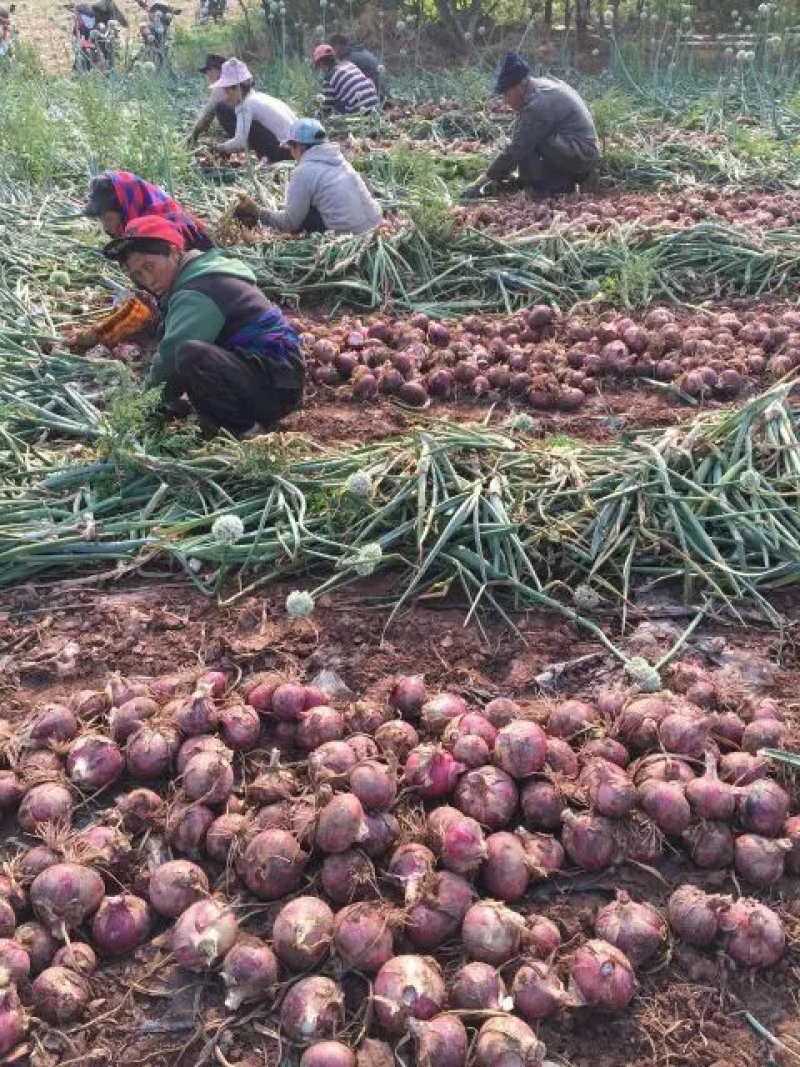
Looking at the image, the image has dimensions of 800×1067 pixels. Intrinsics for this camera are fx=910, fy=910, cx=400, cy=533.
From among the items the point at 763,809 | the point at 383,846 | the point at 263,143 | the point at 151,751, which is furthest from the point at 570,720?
the point at 263,143

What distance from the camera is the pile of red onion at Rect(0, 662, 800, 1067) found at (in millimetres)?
1710

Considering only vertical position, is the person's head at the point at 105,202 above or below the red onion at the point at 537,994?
above

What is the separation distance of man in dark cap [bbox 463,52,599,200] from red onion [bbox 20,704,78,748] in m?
5.69

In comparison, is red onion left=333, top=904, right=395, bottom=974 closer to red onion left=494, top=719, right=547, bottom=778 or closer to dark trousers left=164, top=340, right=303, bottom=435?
red onion left=494, top=719, right=547, bottom=778

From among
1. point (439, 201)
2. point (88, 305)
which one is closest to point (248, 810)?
point (88, 305)

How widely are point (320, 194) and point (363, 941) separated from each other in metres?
4.95

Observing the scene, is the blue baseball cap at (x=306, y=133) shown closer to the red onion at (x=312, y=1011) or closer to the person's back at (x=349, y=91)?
the person's back at (x=349, y=91)

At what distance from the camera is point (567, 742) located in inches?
87.4

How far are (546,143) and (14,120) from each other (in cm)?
405

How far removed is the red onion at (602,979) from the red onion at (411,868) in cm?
33

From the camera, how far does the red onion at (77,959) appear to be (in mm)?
1792

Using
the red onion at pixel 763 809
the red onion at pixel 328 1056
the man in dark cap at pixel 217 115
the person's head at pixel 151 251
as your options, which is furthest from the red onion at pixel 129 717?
the man in dark cap at pixel 217 115

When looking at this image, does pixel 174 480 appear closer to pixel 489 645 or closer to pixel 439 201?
pixel 489 645

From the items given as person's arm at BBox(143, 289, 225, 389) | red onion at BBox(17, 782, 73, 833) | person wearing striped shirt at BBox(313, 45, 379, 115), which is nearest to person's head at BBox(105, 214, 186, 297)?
person's arm at BBox(143, 289, 225, 389)
